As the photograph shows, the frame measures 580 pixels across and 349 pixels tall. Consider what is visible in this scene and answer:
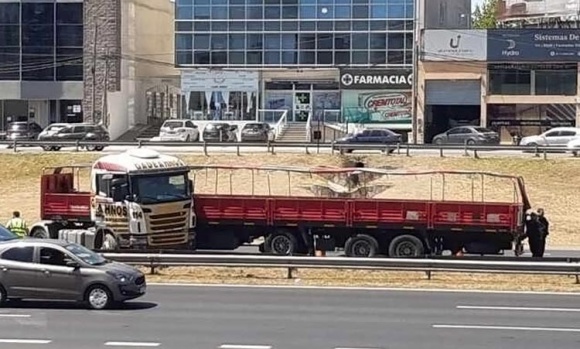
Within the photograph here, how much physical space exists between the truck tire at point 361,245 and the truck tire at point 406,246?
0.47 meters

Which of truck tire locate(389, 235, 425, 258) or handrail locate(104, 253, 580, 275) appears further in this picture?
truck tire locate(389, 235, 425, 258)

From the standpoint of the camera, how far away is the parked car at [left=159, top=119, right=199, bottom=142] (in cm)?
6712

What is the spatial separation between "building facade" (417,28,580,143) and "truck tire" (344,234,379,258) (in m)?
40.0

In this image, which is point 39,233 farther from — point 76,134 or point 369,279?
point 76,134

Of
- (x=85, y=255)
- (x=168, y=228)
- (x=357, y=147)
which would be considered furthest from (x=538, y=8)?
(x=85, y=255)

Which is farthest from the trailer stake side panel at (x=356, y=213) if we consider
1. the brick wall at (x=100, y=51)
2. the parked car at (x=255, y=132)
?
the brick wall at (x=100, y=51)

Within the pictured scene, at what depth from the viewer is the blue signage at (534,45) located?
7038 cm

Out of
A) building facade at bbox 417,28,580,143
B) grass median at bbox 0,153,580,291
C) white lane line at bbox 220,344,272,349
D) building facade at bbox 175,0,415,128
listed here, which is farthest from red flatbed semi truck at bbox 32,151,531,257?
building facade at bbox 175,0,415,128

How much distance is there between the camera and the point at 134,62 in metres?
80.1

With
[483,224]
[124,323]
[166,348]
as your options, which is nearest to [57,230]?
[483,224]

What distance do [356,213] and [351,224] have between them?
0.32m

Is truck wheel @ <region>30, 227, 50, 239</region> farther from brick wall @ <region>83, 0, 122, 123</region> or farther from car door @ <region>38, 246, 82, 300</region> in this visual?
brick wall @ <region>83, 0, 122, 123</region>

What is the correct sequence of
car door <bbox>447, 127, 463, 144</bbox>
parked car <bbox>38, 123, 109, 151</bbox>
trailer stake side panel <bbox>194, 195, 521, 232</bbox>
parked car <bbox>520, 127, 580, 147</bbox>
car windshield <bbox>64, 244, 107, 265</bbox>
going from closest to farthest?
car windshield <bbox>64, 244, 107, 265</bbox>
trailer stake side panel <bbox>194, 195, 521, 232</bbox>
parked car <bbox>520, 127, 580, 147</bbox>
parked car <bbox>38, 123, 109, 151</bbox>
car door <bbox>447, 127, 463, 144</bbox>

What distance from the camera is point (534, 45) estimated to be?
232 ft
